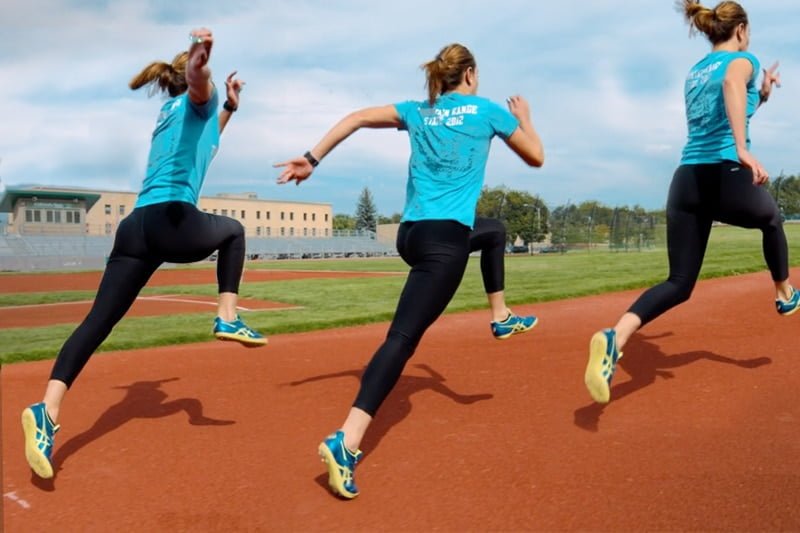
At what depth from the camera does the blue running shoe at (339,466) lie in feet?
10.5

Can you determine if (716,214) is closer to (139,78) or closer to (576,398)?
(576,398)

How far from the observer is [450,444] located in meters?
3.97

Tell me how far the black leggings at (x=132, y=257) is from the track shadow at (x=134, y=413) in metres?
0.57

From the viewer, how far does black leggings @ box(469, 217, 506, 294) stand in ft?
14.8

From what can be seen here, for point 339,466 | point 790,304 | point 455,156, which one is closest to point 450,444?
point 339,466

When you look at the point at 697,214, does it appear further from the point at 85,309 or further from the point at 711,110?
the point at 85,309

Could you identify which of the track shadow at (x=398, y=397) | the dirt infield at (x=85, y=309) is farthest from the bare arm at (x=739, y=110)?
the dirt infield at (x=85, y=309)

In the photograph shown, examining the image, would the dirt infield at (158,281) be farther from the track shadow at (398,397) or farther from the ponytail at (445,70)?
the ponytail at (445,70)

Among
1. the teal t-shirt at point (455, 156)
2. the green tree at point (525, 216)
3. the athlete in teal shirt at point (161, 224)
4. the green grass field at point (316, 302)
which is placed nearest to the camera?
the teal t-shirt at point (455, 156)

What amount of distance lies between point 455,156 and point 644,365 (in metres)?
2.89

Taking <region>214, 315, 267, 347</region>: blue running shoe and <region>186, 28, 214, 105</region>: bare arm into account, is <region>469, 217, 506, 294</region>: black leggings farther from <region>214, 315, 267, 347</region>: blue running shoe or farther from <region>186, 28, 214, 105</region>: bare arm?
<region>186, 28, 214, 105</region>: bare arm

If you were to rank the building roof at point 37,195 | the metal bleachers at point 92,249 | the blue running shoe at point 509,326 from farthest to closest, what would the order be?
the building roof at point 37,195 → the metal bleachers at point 92,249 → the blue running shoe at point 509,326

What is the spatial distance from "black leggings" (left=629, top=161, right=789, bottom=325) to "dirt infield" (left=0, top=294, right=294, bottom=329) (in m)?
9.28

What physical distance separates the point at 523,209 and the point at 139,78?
1755 inches
